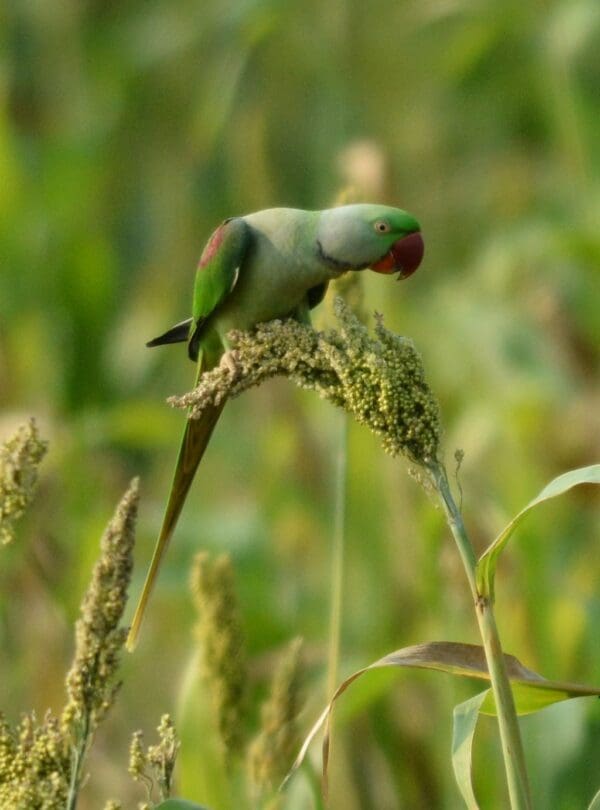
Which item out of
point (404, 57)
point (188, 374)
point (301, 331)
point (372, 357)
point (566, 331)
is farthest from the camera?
point (404, 57)

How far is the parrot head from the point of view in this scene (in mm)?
2090

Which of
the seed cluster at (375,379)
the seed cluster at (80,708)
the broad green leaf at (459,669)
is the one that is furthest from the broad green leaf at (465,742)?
the seed cluster at (80,708)

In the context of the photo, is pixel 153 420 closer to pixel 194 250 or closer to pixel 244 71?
Answer: pixel 194 250

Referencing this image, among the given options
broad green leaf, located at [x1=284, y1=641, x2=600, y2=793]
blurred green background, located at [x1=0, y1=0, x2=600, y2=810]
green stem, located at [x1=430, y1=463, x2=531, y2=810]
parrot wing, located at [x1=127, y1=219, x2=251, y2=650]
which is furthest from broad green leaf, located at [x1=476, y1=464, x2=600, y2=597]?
blurred green background, located at [x1=0, y1=0, x2=600, y2=810]

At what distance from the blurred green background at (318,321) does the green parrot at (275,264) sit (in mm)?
602

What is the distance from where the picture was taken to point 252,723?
3188mm

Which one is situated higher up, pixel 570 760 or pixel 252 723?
pixel 252 723

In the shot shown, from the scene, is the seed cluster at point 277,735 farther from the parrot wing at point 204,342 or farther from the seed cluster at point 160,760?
the seed cluster at point 160,760

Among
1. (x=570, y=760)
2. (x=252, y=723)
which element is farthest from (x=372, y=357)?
(x=252, y=723)

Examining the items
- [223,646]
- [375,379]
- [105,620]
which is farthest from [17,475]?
[223,646]

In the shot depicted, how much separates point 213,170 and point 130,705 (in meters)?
3.19

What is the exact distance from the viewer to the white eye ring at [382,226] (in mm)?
2092

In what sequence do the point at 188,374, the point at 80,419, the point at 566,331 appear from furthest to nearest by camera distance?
the point at 188,374, the point at 566,331, the point at 80,419

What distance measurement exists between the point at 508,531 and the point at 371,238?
0.63 m
